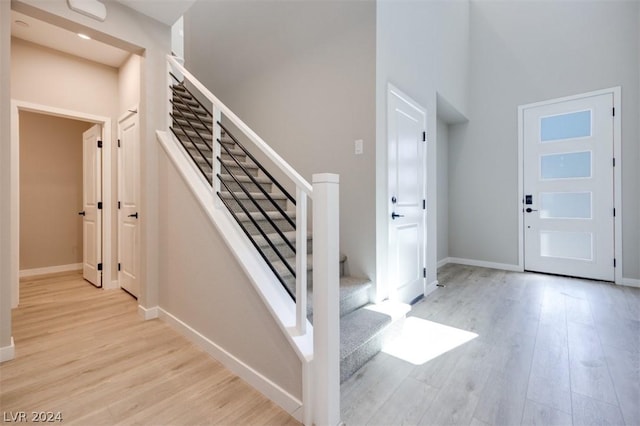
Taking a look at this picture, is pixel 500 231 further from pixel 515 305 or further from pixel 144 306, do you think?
pixel 144 306

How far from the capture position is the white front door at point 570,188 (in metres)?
3.84

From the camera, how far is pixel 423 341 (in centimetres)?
226

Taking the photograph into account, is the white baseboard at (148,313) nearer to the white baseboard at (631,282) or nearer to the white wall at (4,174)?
the white wall at (4,174)

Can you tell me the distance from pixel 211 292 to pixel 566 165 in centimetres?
480

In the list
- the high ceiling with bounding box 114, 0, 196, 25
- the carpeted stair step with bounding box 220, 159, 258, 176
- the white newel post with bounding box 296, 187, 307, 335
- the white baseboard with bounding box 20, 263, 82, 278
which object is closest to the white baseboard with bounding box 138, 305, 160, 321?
the carpeted stair step with bounding box 220, 159, 258, 176

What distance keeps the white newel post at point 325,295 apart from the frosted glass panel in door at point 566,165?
14.1 feet

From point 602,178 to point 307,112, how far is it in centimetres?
393

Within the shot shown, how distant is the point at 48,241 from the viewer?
14.9ft

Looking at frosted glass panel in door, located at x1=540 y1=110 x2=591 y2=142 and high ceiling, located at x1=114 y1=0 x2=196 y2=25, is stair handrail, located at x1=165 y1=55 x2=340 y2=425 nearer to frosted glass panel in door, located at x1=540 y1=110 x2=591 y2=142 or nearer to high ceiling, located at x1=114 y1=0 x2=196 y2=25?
high ceiling, located at x1=114 y1=0 x2=196 y2=25

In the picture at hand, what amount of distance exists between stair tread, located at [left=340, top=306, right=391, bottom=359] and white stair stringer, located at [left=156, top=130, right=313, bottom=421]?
0.39 metres

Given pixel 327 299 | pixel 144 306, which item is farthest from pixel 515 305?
pixel 144 306

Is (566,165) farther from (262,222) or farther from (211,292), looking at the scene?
(211,292)

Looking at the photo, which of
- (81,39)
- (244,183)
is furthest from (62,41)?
(244,183)

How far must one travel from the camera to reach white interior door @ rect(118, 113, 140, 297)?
3.29 metres
